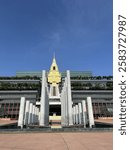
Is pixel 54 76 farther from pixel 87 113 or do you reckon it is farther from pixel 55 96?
pixel 87 113

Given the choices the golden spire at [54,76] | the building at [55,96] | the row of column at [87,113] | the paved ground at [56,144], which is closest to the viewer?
the paved ground at [56,144]

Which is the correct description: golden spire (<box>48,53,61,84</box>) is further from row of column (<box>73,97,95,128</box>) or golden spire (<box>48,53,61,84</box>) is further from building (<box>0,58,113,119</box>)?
row of column (<box>73,97,95,128</box>)

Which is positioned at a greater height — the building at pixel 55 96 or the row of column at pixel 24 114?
the building at pixel 55 96

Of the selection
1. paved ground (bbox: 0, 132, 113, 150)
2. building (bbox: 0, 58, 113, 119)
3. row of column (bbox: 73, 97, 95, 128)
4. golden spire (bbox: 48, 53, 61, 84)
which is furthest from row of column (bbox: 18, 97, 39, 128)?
golden spire (bbox: 48, 53, 61, 84)

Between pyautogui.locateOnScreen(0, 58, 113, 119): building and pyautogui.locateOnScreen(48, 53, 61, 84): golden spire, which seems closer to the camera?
pyautogui.locateOnScreen(0, 58, 113, 119): building

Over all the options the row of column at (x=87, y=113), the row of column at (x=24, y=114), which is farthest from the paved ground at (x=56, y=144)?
the row of column at (x=24, y=114)

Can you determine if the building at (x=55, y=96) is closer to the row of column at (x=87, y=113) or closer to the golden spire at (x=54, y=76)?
the golden spire at (x=54, y=76)

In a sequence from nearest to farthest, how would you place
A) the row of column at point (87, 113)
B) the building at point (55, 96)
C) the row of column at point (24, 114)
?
the row of column at point (24, 114) < the row of column at point (87, 113) < the building at point (55, 96)

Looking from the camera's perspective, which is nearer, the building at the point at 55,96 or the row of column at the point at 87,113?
the row of column at the point at 87,113

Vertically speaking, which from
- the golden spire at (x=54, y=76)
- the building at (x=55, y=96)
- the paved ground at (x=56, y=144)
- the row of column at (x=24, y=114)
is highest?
the golden spire at (x=54, y=76)

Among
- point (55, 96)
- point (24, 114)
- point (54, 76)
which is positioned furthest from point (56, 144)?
point (54, 76)

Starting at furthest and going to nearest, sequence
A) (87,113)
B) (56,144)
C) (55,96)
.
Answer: (55,96) → (87,113) → (56,144)

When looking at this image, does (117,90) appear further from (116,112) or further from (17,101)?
(17,101)

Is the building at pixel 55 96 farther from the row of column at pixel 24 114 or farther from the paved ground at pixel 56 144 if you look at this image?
the paved ground at pixel 56 144
